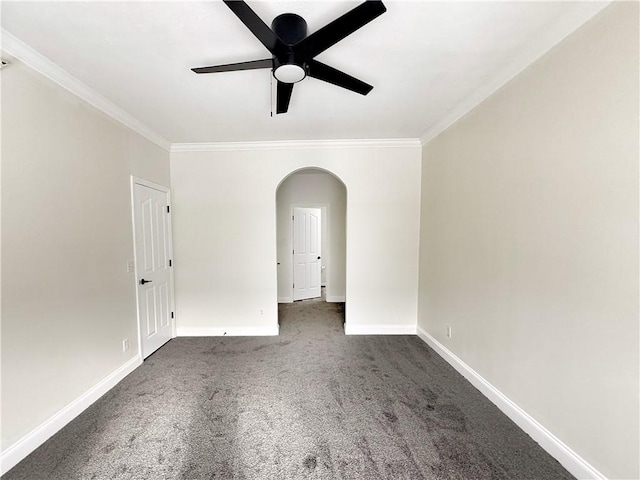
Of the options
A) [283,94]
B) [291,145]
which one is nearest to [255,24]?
[283,94]

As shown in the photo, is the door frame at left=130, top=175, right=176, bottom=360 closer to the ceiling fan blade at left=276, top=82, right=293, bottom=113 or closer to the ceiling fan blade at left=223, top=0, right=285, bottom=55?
the ceiling fan blade at left=276, top=82, right=293, bottom=113

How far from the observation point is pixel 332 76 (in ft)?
5.34

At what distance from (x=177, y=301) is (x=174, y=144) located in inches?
82.3

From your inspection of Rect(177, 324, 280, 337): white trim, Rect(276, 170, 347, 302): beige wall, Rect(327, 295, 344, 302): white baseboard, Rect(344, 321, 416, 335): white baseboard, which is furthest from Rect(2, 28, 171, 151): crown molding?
Rect(327, 295, 344, 302): white baseboard

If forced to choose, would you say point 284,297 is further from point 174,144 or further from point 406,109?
point 406,109

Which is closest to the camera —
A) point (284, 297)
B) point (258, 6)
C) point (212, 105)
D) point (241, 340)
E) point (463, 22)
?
point (258, 6)

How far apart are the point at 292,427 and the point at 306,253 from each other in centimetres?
377

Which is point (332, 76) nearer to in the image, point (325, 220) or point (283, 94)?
point (283, 94)

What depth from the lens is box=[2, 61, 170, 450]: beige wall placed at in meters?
1.61

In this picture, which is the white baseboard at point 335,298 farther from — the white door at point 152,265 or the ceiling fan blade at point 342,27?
the ceiling fan blade at point 342,27

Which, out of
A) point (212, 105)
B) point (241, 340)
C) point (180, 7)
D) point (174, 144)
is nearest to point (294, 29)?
point (180, 7)

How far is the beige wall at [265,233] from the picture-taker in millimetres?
3443

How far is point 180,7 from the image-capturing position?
4.48 ft

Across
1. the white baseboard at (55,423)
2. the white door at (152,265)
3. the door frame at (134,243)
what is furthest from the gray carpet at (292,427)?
the door frame at (134,243)
